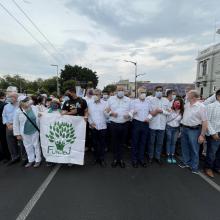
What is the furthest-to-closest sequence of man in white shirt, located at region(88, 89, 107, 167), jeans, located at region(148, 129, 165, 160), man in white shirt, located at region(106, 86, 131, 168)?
jeans, located at region(148, 129, 165, 160), man in white shirt, located at region(88, 89, 107, 167), man in white shirt, located at region(106, 86, 131, 168)

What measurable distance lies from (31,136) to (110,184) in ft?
7.68

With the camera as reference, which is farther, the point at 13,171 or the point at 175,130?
the point at 175,130

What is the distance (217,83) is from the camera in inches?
1742

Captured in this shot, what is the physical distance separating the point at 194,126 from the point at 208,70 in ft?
169

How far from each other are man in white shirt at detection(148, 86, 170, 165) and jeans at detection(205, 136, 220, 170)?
44.2 inches

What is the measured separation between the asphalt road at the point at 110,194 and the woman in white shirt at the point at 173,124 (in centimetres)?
60

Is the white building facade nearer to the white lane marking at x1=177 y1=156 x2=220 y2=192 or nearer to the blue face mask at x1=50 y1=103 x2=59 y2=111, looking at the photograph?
the white lane marking at x1=177 y1=156 x2=220 y2=192

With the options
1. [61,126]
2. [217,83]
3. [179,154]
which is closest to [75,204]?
[61,126]

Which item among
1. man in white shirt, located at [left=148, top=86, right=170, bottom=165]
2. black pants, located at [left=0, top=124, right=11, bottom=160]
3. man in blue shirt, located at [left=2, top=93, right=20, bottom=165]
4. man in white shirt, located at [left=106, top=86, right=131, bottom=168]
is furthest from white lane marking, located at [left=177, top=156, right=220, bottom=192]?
black pants, located at [left=0, top=124, right=11, bottom=160]

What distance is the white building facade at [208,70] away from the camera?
46.2 m

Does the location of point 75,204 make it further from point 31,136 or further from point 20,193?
point 31,136

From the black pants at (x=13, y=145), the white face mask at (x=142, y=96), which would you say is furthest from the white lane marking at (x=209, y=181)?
the black pants at (x=13, y=145)

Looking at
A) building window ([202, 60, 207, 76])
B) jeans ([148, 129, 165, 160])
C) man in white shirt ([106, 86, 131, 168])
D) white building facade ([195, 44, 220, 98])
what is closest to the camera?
man in white shirt ([106, 86, 131, 168])

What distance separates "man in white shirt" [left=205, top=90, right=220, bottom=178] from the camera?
4.57 meters
